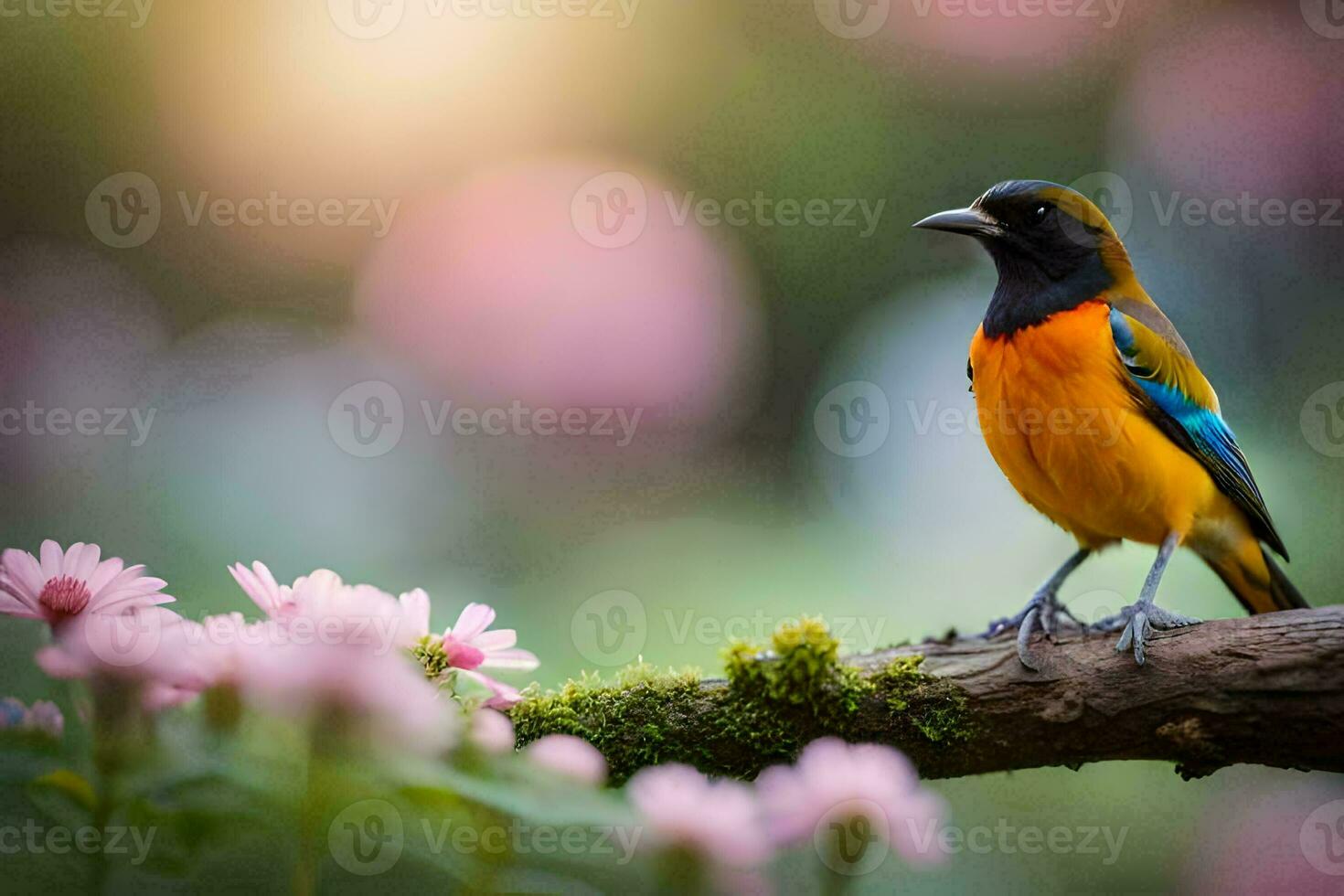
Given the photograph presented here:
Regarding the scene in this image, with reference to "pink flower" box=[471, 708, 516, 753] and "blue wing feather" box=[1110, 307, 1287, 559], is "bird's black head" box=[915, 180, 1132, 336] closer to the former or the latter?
"blue wing feather" box=[1110, 307, 1287, 559]

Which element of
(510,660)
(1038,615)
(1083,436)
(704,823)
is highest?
(1083,436)

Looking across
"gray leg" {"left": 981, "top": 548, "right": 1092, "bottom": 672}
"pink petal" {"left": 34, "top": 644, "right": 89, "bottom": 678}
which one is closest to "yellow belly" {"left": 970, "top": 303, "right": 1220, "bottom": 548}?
"gray leg" {"left": 981, "top": 548, "right": 1092, "bottom": 672}

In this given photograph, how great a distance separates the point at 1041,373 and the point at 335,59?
6.88ft

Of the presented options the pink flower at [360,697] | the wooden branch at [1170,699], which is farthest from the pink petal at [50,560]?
the wooden branch at [1170,699]

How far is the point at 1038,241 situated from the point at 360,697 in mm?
1595

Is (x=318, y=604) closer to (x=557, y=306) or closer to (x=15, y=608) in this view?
(x=15, y=608)

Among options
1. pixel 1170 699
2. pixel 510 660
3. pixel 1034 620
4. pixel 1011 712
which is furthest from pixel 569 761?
pixel 1034 620

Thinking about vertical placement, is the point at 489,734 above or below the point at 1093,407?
below

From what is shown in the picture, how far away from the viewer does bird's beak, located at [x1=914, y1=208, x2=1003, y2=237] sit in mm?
1975

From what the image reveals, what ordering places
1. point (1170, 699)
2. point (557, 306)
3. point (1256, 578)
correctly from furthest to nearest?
point (557, 306), point (1256, 578), point (1170, 699)

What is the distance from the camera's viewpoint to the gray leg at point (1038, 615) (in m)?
1.65

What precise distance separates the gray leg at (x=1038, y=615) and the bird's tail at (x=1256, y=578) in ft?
1.00

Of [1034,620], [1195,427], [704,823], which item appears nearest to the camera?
[704,823]

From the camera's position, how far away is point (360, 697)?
728mm
